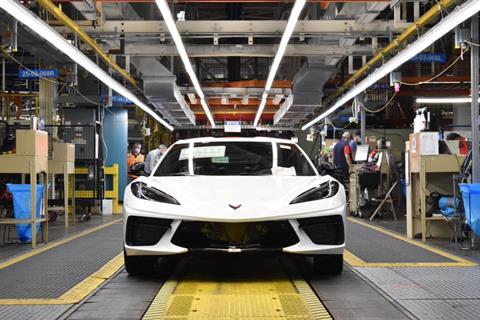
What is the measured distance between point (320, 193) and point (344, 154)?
9.39m

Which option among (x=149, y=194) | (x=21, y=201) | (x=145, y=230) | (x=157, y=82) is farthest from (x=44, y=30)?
(x=157, y=82)

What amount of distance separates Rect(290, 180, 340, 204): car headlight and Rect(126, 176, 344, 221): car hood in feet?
0.14

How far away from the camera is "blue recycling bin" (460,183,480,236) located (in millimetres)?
6676

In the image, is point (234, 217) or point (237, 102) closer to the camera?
point (234, 217)

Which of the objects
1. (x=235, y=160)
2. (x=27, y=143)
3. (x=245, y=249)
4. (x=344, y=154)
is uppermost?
(x=27, y=143)

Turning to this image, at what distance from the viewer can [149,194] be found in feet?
15.1

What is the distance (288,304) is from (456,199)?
4.55 meters

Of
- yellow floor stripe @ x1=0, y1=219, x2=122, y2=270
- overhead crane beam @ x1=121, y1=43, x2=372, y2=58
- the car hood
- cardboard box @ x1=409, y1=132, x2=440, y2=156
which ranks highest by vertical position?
overhead crane beam @ x1=121, y1=43, x2=372, y2=58

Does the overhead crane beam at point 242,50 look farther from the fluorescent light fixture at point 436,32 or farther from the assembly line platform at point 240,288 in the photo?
the assembly line platform at point 240,288

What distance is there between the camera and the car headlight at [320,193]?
4.50 m

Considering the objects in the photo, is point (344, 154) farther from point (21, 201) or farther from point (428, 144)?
point (21, 201)

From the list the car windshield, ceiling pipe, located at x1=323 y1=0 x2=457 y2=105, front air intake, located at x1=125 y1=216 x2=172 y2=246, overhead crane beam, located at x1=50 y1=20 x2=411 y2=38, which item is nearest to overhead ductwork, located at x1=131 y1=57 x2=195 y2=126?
overhead crane beam, located at x1=50 y1=20 x2=411 y2=38

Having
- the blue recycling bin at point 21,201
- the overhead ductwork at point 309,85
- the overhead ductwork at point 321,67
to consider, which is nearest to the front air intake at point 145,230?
the blue recycling bin at point 21,201

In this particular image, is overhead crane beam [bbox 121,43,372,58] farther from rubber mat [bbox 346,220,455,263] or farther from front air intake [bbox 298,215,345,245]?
front air intake [bbox 298,215,345,245]
